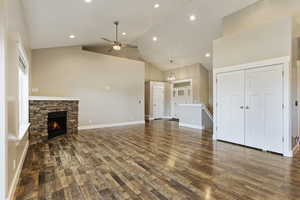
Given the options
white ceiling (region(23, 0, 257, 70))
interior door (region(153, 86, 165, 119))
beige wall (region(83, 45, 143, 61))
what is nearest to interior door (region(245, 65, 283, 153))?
white ceiling (region(23, 0, 257, 70))

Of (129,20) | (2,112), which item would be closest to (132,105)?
(129,20)

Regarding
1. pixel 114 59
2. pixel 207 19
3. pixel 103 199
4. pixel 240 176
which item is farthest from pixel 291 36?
pixel 114 59

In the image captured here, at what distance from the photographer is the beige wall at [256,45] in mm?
3385

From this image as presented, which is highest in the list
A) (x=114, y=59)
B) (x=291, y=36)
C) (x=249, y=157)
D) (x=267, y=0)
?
(x=267, y=0)

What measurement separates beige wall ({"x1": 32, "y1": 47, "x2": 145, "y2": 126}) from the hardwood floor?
2682 mm

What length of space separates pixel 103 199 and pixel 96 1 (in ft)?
12.7

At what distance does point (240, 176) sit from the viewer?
2467 mm

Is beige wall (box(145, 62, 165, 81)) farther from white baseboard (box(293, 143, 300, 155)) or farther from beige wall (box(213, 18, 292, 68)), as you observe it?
white baseboard (box(293, 143, 300, 155))

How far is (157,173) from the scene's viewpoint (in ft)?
8.41

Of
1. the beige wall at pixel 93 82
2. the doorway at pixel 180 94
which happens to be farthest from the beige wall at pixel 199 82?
the beige wall at pixel 93 82

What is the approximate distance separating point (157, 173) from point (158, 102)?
314 inches

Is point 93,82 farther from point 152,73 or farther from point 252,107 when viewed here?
point 252,107

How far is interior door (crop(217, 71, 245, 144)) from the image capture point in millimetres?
4168

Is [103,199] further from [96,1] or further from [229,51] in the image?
[229,51]
